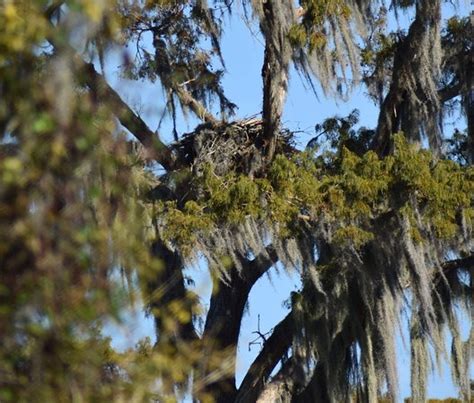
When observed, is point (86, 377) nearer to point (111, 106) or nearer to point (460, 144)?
point (111, 106)

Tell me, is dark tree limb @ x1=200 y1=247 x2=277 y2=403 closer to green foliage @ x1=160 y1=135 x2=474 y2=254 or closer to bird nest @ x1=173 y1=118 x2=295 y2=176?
bird nest @ x1=173 y1=118 x2=295 y2=176

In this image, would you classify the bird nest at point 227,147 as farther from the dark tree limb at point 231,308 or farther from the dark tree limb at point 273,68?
the dark tree limb at point 231,308

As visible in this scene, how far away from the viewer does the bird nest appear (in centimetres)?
1090

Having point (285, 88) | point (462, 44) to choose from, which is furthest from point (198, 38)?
point (462, 44)

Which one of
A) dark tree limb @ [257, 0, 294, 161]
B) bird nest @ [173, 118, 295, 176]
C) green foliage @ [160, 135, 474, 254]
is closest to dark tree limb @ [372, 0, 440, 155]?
bird nest @ [173, 118, 295, 176]

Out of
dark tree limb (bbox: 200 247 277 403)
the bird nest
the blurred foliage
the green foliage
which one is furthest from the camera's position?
dark tree limb (bbox: 200 247 277 403)

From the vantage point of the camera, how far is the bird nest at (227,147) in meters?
10.9

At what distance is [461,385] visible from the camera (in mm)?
11656

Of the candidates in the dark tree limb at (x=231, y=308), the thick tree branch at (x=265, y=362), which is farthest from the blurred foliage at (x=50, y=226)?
the thick tree branch at (x=265, y=362)

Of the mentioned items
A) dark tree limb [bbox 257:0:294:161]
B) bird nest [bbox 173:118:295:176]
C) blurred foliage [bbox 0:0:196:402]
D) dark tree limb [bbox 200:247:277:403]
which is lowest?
blurred foliage [bbox 0:0:196:402]

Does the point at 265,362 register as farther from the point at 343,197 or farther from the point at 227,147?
the point at 343,197

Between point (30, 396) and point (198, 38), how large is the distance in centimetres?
898

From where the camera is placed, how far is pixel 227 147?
1108 cm

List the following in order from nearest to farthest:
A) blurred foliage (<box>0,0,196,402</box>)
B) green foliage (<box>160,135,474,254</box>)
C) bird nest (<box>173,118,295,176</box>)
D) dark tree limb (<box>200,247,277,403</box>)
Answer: blurred foliage (<box>0,0,196,402</box>)
green foliage (<box>160,135,474,254</box>)
bird nest (<box>173,118,295,176</box>)
dark tree limb (<box>200,247,277,403</box>)
